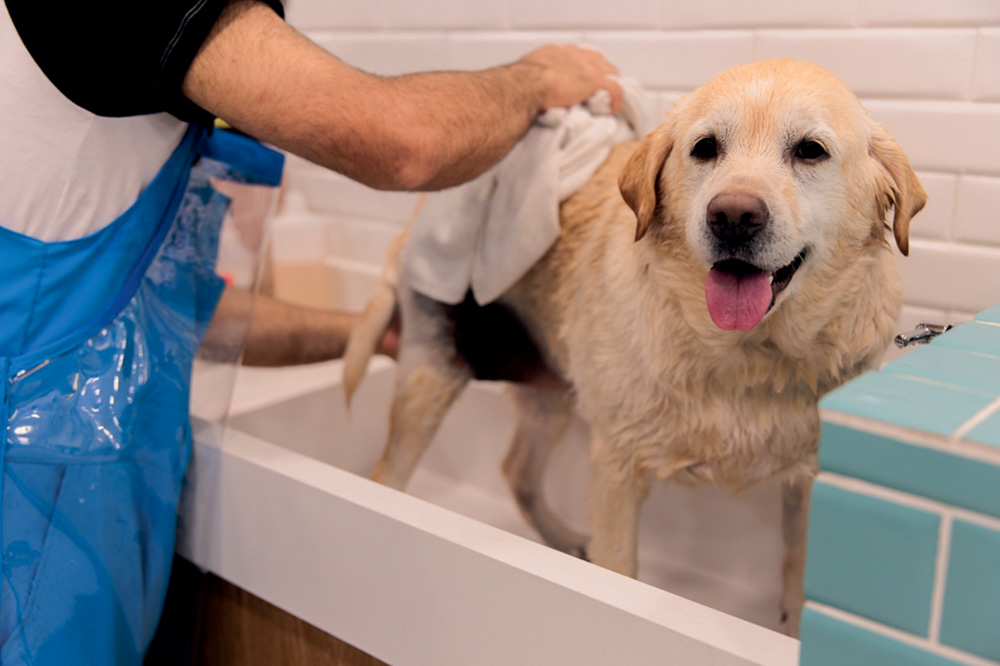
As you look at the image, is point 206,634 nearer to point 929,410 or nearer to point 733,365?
point 733,365

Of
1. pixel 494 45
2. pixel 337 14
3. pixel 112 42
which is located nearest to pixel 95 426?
pixel 112 42

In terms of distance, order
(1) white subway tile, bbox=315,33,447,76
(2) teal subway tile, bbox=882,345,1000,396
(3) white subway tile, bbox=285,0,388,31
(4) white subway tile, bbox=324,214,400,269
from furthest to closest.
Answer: (4) white subway tile, bbox=324,214,400,269 < (3) white subway tile, bbox=285,0,388,31 < (1) white subway tile, bbox=315,33,447,76 < (2) teal subway tile, bbox=882,345,1000,396

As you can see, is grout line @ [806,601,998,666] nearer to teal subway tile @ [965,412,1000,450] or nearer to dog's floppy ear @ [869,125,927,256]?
teal subway tile @ [965,412,1000,450]

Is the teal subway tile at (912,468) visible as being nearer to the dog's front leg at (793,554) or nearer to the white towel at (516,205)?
the dog's front leg at (793,554)

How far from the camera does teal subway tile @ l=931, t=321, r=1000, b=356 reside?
72cm

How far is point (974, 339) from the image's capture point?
0.75 meters

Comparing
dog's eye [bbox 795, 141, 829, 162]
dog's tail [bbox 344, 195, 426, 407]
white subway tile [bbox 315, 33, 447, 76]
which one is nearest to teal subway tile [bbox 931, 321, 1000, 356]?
dog's eye [bbox 795, 141, 829, 162]

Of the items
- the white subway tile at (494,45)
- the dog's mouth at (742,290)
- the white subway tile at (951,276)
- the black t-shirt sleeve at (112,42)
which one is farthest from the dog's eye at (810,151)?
the white subway tile at (494,45)

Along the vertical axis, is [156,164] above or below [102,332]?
above

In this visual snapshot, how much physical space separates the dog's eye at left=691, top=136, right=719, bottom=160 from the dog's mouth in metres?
0.14

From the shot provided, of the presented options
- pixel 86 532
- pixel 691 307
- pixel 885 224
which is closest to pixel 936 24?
pixel 885 224

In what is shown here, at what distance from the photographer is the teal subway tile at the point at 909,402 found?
565 mm

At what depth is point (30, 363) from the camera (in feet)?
3.40

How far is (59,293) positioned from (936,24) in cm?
131
